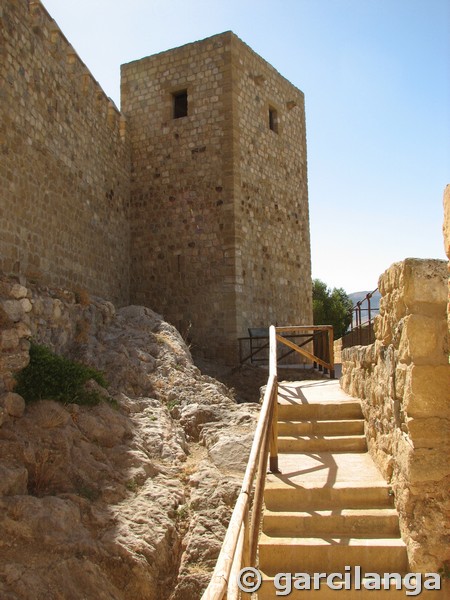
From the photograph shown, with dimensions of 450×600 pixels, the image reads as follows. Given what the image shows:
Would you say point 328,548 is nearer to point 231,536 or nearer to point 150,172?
point 231,536

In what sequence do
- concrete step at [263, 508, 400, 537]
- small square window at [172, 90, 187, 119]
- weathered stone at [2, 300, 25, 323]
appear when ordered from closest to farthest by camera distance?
concrete step at [263, 508, 400, 537], weathered stone at [2, 300, 25, 323], small square window at [172, 90, 187, 119]

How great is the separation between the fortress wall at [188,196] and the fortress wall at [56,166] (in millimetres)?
693

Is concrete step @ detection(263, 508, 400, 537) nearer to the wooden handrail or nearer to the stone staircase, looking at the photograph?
the stone staircase

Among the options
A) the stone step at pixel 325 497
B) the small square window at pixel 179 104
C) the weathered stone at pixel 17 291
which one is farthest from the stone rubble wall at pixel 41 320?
the small square window at pixel 179 104

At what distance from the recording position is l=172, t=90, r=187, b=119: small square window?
14391mm

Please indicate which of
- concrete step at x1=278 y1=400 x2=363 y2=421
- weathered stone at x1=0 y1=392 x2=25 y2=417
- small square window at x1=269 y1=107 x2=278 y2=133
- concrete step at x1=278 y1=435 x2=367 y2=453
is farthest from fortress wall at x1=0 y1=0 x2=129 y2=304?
concrete step at x1=278 y1=435 x2=367 y2=453

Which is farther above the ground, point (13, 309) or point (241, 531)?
point (13, 309)

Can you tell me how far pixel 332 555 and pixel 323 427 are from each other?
1822mm

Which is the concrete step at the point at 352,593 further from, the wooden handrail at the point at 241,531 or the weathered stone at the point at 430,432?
the weathered stone at the point at 430,432

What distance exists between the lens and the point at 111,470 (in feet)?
19.8

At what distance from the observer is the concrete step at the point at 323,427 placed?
575 cm

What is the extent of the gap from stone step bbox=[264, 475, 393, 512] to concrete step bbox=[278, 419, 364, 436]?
112 cm

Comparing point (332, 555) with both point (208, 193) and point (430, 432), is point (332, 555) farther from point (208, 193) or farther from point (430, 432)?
point (208, 193)

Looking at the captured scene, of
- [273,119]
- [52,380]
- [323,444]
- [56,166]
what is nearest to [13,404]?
[52,380]
